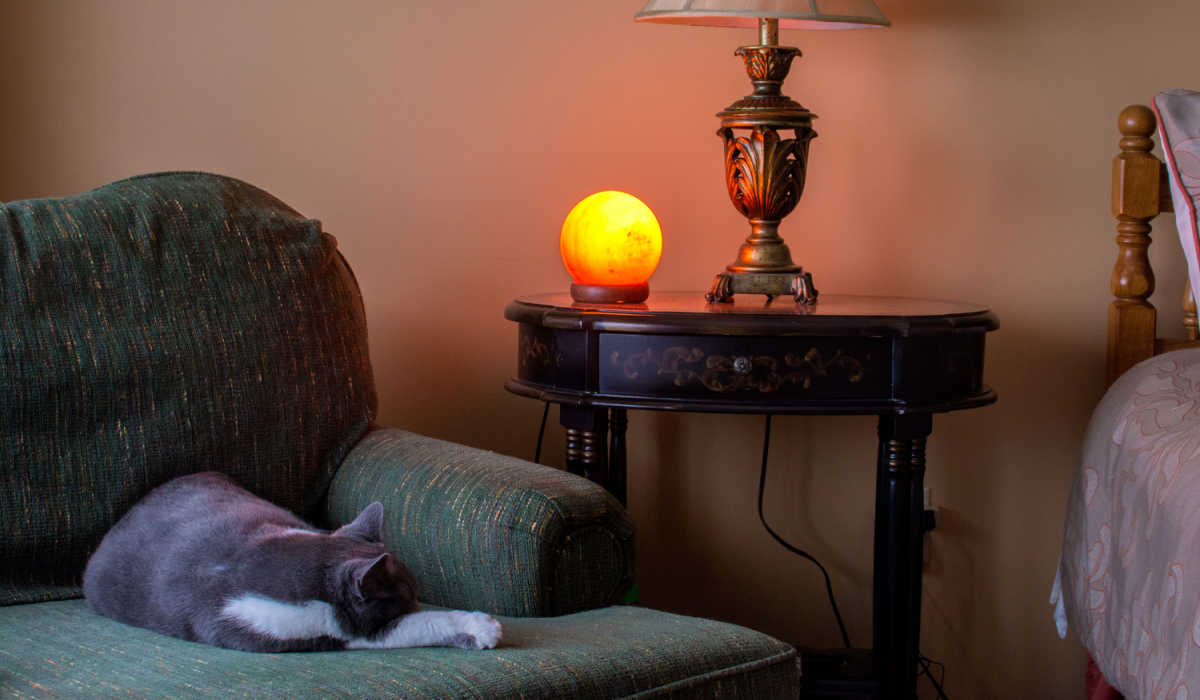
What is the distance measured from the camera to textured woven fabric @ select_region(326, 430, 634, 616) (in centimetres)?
115

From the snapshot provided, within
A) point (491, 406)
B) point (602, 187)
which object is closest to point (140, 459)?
point (491, 406)

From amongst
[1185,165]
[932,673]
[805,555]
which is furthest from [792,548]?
[1185,165]

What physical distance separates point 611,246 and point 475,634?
680 mm

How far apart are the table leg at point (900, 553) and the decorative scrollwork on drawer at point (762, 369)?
0.11 m

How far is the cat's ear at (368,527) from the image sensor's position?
1085 mm

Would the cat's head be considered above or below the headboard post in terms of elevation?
below

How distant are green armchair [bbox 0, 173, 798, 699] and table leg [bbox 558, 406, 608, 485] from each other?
0.22 m

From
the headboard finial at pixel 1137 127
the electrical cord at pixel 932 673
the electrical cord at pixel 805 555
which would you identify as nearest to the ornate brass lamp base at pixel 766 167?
the electrical cord at pixel 805 555

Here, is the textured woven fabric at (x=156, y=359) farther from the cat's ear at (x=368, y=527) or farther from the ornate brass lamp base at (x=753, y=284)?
the ornate brass lamp base at (x=753, y=284)

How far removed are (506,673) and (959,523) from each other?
1.29 metres

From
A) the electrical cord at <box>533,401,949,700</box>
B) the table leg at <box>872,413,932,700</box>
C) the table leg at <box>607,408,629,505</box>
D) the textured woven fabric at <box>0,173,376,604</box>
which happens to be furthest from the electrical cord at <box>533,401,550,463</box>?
the table leg at <box>872,413,932,700</box>

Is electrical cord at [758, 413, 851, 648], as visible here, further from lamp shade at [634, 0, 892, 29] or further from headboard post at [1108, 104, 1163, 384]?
lamp shade at [634, 0, 892, 29]

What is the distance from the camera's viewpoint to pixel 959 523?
2006 millimetres

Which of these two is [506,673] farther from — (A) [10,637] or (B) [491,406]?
(B) [491,406]
